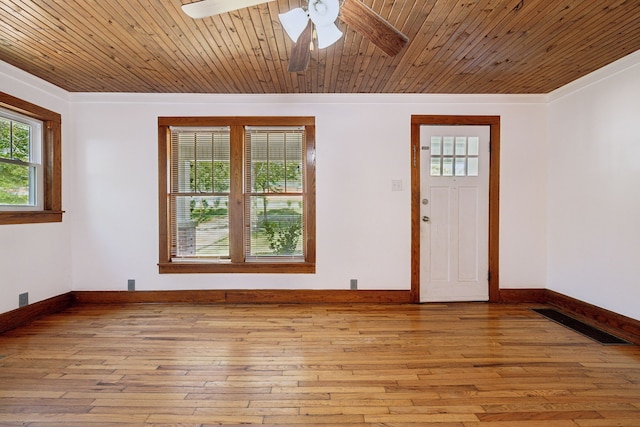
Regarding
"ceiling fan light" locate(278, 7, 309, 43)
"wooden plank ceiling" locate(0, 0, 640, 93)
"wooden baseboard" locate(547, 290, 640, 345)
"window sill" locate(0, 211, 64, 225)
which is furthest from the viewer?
"window sill" locate(0, 211, 64, 225)

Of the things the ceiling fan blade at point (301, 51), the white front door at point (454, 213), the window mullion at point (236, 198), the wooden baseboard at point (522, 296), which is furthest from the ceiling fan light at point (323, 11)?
the wooden baseboard at point (522, 296)

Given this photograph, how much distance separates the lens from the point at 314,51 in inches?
109

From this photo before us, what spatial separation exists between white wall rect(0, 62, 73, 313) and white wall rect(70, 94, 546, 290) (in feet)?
0.40

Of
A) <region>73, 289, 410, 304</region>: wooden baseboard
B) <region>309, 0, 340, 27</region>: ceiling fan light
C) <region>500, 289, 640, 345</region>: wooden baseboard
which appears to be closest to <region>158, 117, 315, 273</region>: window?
<region>73, 289, 410, 304</region>: wooden baseboard

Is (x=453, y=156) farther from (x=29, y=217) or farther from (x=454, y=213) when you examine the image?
(x=29, y=217)

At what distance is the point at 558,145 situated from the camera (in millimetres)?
3770

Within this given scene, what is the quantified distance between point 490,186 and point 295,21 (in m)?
3.11

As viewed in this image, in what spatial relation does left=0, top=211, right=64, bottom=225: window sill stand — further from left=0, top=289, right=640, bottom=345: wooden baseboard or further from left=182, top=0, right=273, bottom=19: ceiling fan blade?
left=182, top=0, right=273, bottom=19: ceiling fan blade

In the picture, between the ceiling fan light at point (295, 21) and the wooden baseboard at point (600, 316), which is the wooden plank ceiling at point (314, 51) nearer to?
the ceiling fan light at point (295, 21)

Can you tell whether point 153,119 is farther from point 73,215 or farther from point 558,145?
point 558,145

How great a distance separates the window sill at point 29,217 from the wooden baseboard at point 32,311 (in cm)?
85

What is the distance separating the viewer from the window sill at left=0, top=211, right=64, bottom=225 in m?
3.05

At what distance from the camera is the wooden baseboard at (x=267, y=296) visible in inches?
154

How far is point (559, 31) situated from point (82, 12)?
342cm
